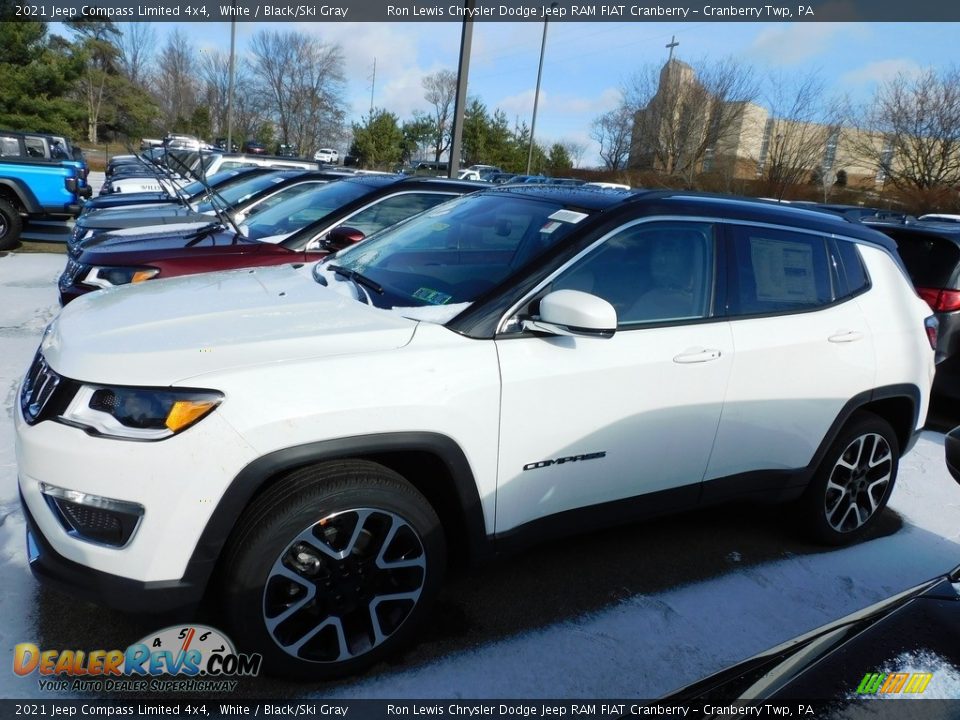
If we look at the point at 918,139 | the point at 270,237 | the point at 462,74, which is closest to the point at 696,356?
the point at 270,237

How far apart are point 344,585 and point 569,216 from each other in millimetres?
1752

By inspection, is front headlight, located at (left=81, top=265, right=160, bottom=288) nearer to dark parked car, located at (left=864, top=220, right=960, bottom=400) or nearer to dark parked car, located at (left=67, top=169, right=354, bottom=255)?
dark parked car, located at (left=67, top=169, right=354, bottom=255)

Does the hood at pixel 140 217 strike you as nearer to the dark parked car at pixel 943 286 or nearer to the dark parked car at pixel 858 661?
the dark parked car at pixel 858 661

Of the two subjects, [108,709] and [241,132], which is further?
[241,132]

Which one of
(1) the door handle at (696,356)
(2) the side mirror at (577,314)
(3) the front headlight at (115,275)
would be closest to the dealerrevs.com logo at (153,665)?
(2) the side mirror at (577,314)

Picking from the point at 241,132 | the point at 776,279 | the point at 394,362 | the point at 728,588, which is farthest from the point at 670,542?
the point at 241,132

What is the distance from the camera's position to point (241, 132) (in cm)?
4553

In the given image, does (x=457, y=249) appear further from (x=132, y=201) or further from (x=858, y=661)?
(x=132, y=201)

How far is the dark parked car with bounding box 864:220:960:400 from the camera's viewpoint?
599 cm

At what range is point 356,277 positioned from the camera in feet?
10.5

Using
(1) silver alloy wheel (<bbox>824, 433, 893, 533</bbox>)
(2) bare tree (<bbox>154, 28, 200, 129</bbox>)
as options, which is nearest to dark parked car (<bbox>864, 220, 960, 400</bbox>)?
(1) silver alloy wheel (<bbox>824, 433, 893, 533</bbox>)

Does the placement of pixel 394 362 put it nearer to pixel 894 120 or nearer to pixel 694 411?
pixel 694 411

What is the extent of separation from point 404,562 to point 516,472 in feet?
1.70

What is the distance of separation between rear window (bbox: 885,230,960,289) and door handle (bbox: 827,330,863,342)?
308 cm
